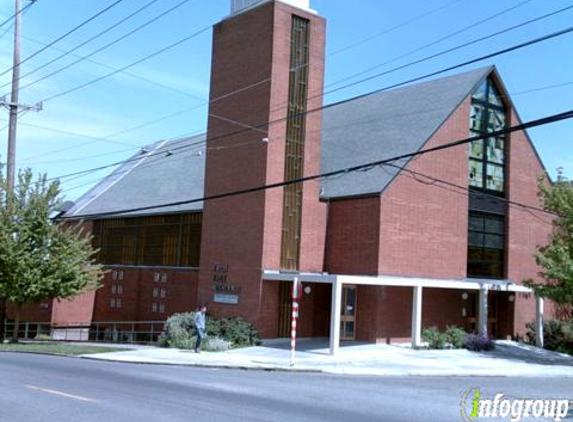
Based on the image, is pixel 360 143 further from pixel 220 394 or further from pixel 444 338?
pixel 220 394

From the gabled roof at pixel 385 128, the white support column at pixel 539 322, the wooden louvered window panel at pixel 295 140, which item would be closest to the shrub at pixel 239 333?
the wooden louvered window panel at pixel 295 140

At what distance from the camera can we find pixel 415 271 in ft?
88.4

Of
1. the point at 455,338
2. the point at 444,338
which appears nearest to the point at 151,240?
the point at 444,338

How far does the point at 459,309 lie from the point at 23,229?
1885 centimetres

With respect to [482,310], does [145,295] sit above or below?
below

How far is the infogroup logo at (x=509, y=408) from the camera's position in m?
11.9

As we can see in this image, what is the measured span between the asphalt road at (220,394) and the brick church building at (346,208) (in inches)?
260

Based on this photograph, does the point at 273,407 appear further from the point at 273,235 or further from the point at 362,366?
the point at 273,235

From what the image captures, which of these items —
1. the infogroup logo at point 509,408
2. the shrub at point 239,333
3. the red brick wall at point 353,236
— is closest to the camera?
the infogroup logo at point 509,408

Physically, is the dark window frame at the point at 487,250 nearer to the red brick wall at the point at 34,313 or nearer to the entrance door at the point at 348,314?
the entrance door at the point at 348,314

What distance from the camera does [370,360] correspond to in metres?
21.9

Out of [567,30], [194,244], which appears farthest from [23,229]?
[567,30]

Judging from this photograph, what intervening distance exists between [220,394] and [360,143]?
63.1 feet

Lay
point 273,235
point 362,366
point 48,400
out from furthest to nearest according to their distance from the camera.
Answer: point 273,235, point 362,366, point 48,400
